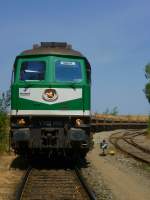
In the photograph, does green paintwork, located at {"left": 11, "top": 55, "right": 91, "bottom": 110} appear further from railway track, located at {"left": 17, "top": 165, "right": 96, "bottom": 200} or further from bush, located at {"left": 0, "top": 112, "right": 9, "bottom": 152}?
bush, located at {"left": 0, "top": 112, "right": 9, "bottom": 152}

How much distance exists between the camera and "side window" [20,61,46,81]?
15930mm

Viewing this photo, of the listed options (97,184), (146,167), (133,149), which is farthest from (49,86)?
(133,149)

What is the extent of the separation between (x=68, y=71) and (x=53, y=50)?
2.80 feet

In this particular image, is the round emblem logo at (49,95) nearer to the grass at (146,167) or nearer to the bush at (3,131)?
the grass at (146,167)

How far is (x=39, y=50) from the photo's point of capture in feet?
53.8

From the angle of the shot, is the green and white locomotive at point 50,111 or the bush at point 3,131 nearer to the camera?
the green and white locomotive at point 50,111

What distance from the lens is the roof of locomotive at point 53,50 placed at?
1619 cm

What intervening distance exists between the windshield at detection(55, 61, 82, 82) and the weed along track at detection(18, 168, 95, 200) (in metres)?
2.77

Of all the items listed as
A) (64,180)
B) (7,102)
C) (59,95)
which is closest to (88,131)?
(59,95)

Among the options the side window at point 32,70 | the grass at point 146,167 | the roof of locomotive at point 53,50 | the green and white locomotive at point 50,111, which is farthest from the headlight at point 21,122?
the grass at point 146,167

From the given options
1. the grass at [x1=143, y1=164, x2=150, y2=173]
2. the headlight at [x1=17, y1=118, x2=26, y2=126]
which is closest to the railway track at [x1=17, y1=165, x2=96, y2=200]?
the headlight at [x1=17, y1=118, x2=26, y2=126]

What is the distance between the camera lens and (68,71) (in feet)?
52.7

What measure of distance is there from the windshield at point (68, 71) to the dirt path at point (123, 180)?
297 centimetres

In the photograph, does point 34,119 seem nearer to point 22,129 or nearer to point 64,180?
point 22,129
